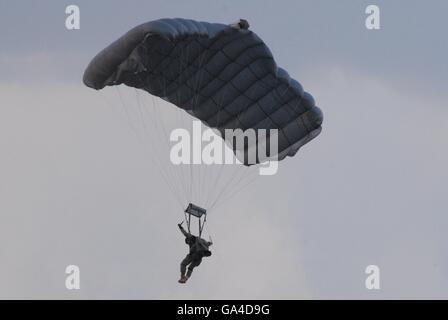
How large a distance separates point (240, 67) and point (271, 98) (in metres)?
1.68

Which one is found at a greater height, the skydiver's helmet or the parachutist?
the skydiver's helmet

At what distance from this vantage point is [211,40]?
43.8 metres

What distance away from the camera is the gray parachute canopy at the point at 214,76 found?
138 feet

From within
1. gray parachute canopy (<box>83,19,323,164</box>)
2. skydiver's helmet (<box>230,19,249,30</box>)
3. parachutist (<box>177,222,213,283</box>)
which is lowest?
parachutist (<box>177,222,213,283</box>)

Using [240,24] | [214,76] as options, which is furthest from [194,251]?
[240,24]

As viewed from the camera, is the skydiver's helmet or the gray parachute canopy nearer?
the gray parachute canopy

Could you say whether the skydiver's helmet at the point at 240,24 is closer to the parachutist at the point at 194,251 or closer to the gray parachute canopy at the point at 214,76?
the gray parachute canopy at the point at 214,76

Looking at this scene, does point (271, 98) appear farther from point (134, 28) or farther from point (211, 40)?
point (134, 28)

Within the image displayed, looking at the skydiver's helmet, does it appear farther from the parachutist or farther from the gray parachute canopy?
the parachutist

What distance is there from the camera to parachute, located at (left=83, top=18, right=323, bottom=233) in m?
42.1

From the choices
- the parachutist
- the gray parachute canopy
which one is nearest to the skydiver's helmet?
the gray parachute canopy

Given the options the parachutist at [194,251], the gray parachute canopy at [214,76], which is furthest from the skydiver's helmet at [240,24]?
the parachutist at [194,251]

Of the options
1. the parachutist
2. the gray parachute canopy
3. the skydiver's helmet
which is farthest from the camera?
the skydiver's helmet

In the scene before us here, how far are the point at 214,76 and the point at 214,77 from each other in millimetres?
68
